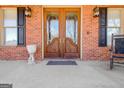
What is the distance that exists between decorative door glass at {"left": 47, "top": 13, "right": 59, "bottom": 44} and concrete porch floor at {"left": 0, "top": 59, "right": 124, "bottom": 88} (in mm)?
2525

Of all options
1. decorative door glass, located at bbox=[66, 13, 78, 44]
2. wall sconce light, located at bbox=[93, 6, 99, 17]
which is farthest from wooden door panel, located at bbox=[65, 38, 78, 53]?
wall sconce light, located at bbox=[93, 6, 99, 17]

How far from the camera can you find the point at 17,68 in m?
9.52

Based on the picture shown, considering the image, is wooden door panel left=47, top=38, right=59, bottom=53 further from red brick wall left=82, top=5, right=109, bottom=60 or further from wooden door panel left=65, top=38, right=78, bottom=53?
red brick wall left=82, top=5, right=109, bottom=60

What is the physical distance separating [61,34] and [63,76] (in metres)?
4.45

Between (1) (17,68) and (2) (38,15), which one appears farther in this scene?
(2) (38,15)

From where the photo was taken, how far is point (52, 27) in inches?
481

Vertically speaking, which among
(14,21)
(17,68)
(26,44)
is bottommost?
(17,68)

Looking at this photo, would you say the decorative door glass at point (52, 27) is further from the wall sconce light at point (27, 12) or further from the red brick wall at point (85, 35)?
the wall sconce light at point (27, 12)

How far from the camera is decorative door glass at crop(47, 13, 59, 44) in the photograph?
1214 cm

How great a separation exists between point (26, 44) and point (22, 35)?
44cm

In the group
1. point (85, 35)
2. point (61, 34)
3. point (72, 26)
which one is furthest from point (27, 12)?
point (85, 35)

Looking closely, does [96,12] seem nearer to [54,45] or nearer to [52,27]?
[52,27]
